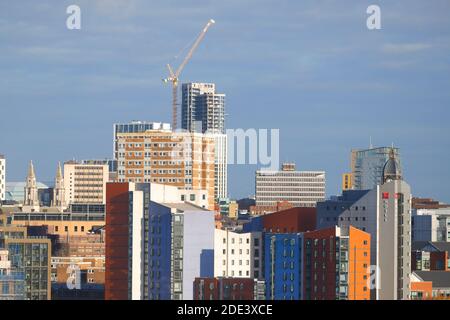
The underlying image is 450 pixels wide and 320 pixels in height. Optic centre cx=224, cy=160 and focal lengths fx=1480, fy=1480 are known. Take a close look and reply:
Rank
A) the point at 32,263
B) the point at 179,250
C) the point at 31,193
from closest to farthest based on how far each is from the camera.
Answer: the point at 179,250, the point at 32,263, the point at 31,193

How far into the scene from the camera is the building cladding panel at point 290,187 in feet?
381

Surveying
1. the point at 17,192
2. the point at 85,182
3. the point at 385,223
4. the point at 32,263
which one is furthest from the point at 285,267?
the point at 85,182

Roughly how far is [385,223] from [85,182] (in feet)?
217

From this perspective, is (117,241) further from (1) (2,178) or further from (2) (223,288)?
(1) (2,178)

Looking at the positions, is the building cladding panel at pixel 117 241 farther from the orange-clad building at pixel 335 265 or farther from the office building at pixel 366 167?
the office building at pixel 366 167

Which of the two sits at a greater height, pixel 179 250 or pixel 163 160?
pixel 163 160

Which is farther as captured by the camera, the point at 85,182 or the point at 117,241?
the point at 85,182

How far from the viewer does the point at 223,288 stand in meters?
47.3

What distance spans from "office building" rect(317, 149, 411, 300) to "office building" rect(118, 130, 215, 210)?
3303cm

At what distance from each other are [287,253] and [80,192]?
2674 inches

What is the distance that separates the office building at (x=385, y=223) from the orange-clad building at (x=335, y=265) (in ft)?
4.83

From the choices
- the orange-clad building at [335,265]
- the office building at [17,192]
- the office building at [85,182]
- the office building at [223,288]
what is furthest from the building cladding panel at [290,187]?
the office building at [223,288]
